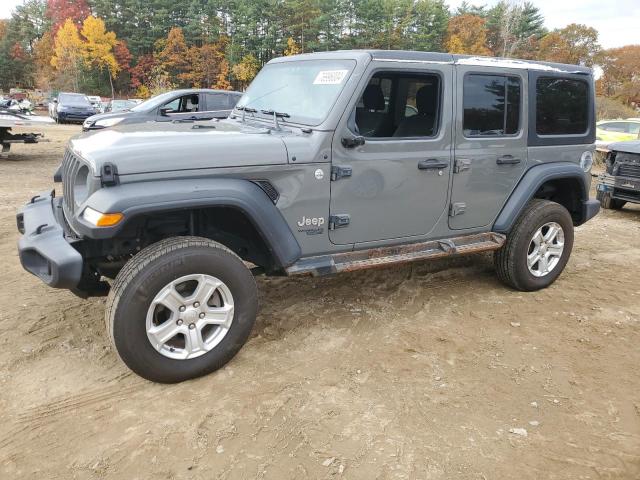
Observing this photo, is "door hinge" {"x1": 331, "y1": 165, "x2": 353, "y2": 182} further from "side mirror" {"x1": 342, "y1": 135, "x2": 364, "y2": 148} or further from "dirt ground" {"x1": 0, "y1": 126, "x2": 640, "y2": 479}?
"dirt ground" {"x1": 0, "y1": 126, "x2": 640, "y2": 479}

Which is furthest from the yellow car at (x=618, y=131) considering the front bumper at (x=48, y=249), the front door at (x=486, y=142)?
the front bumper at (x=48, y=249)

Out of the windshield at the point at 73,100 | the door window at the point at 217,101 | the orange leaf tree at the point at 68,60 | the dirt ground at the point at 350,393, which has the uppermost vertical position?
the orange leaf tree at the point at 68,60

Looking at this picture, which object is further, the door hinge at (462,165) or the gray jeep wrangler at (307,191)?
the door hinge at (462,165)

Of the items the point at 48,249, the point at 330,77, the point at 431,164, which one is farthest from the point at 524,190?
the point at 48,249

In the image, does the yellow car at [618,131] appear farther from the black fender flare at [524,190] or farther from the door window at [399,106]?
the door window at [399,106]

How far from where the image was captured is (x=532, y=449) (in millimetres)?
2668

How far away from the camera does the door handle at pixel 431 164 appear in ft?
12.6

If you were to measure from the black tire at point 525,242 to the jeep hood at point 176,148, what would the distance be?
239 centimetres

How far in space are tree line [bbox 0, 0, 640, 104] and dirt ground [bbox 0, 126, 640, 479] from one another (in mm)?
42546

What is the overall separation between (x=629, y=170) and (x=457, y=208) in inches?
235

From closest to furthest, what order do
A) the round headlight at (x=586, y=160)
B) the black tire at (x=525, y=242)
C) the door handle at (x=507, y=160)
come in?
the door handle at (x=507, y=160) → the black tire at (x=525, y=242) → the round headlight at (x=586, y=160)

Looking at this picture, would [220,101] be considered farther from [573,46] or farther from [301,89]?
[573,46]

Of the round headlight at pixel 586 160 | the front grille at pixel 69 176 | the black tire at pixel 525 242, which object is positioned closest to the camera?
the front grille at pixel 69 176

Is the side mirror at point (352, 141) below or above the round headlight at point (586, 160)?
above
